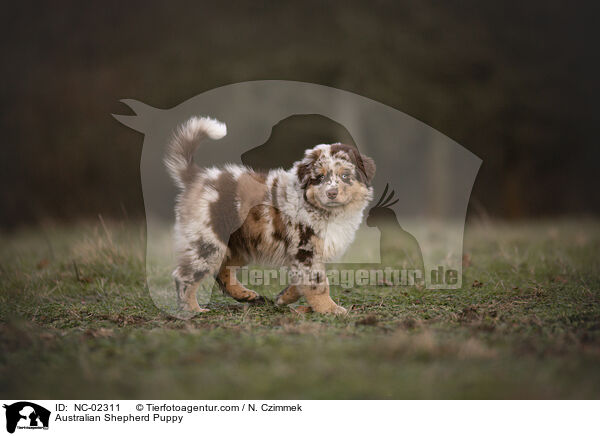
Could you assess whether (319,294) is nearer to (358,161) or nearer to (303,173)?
(303,173)

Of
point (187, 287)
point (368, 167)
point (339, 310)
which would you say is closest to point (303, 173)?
point (368, 167)

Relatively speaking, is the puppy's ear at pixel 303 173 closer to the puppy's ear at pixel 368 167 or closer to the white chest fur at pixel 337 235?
the white chest fur at pixel 337 235

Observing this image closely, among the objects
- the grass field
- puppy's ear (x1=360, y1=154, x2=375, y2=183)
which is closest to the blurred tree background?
the grass field

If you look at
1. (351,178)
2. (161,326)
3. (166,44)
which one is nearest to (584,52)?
(351,178)

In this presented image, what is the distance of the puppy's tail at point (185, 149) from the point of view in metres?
4.75

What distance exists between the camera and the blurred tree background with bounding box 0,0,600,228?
8664 millimetres

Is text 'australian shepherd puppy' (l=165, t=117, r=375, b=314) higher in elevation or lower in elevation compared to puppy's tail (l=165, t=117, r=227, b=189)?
lower

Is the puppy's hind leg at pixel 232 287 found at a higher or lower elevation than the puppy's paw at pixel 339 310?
higher

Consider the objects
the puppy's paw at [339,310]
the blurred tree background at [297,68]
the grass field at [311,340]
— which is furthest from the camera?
the blurred tree background at [297,68]
